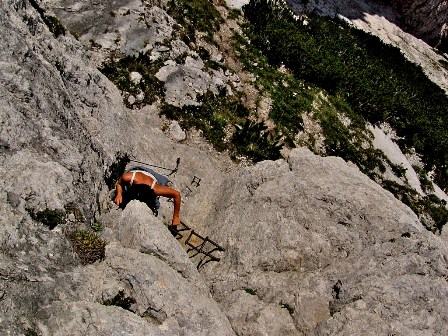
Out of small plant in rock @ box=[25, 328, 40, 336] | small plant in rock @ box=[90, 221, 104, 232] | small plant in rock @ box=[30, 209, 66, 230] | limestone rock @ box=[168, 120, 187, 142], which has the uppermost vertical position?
small plant in rock @ box=[25, 328, 40, 336]

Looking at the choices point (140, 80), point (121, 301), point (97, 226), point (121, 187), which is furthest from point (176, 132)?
point (121, 301)

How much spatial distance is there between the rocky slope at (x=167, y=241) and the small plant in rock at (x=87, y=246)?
0.26 ft

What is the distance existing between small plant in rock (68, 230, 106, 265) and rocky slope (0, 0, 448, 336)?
0.08 metres

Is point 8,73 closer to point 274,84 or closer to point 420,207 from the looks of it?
point 274,84

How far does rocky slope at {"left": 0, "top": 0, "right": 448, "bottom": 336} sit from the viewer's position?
25.1ft

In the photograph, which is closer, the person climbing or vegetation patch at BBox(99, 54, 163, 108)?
the person climbing

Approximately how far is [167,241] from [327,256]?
424 cm

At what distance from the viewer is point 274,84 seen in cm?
2392

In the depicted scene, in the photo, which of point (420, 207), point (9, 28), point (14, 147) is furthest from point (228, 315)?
point (420, 207)

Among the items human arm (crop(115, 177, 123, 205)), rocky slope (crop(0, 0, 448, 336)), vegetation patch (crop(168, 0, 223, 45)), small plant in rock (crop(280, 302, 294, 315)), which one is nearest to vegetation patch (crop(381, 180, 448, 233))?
rocky slope (crop(0, 0, 448, 336))

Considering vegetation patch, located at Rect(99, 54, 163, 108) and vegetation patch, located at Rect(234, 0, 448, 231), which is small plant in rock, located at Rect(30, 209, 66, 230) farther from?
vegetation patch, located at Rect(234, 0, 448, 231)

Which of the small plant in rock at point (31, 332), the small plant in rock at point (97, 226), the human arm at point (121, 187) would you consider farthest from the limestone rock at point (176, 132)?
the small plant in rock at point (31, 332)

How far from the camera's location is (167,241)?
984cm

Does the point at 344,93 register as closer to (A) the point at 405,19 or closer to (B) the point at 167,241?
(B) the point at 167,241
